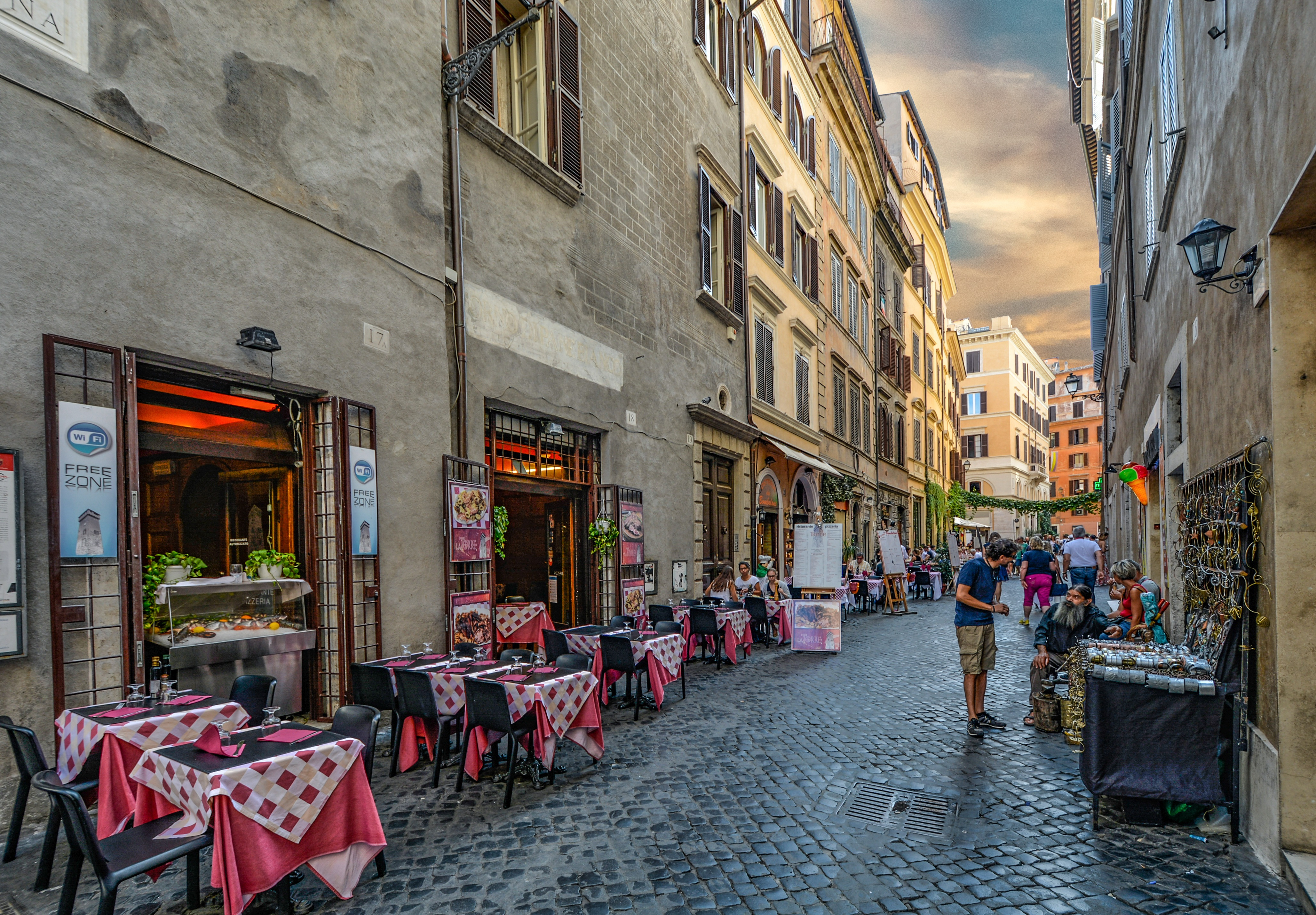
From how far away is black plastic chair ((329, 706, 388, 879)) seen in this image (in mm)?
4195

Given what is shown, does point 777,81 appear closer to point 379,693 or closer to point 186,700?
point 379,693

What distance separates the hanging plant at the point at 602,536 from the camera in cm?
1097

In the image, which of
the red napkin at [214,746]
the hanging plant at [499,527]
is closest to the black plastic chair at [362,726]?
the red napkin at [214,746]

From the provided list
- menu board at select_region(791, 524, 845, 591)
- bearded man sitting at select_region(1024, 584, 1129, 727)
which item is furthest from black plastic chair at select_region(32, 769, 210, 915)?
menu board at select_region(791, 524, 845, 591)

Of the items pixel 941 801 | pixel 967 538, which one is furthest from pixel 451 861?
pixel 967 538

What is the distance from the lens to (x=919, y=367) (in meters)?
35.5

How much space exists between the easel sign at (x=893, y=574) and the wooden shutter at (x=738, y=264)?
19.9 feet

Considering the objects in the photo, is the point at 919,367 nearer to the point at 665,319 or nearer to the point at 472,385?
the point at 665,319

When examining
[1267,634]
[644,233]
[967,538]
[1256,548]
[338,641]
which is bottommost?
[967,538]

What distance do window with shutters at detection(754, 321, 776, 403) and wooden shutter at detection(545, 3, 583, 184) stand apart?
712 cm

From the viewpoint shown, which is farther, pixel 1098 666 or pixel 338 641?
pixel 338 641

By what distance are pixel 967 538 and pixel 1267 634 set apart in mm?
44011

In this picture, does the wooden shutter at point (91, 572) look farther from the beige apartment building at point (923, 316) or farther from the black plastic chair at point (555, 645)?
the beige apartment building at point (923, 316)

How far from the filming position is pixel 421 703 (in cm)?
585
